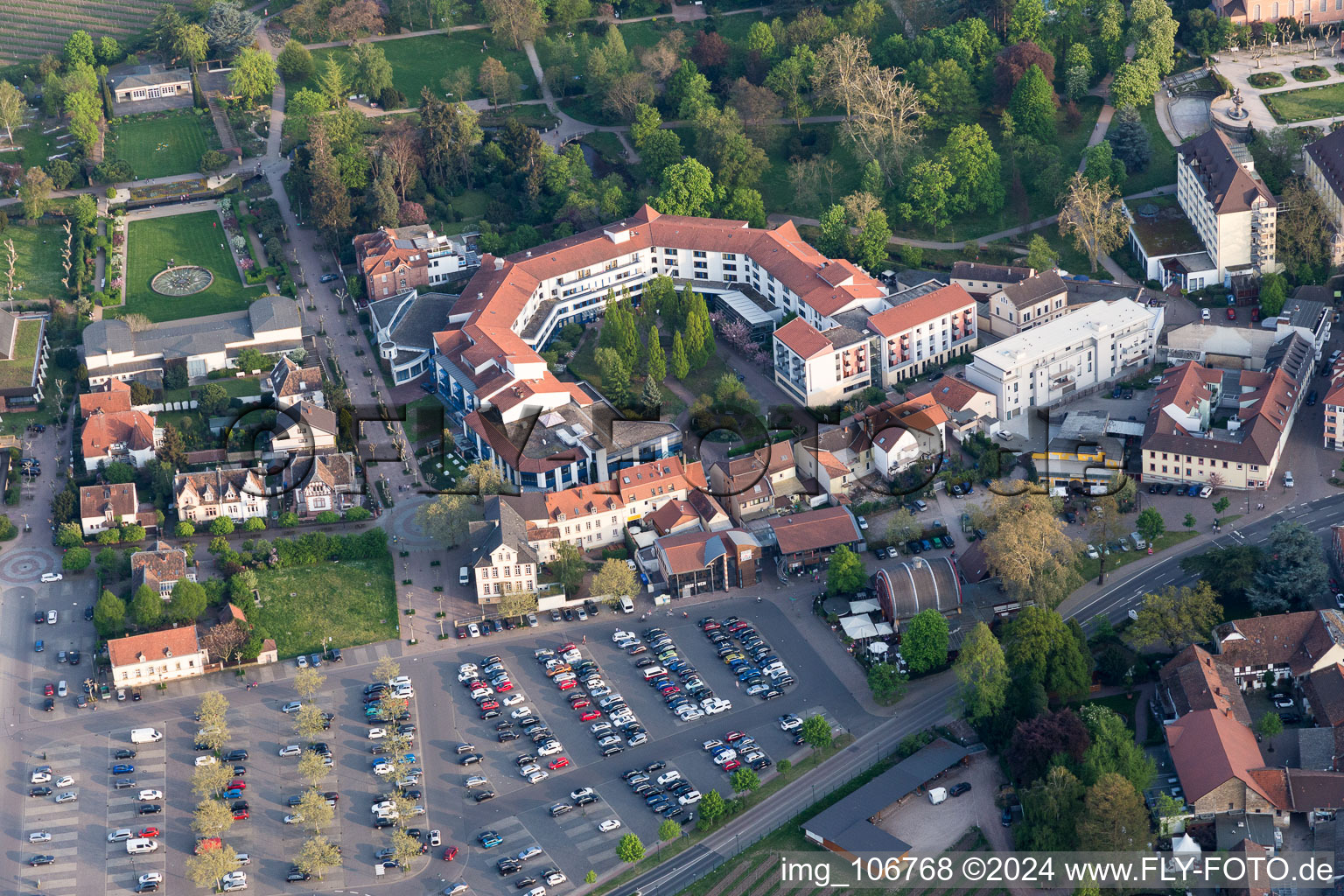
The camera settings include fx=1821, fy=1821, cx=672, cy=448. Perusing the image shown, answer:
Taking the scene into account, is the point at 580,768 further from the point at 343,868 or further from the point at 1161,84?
the point at 1161,84

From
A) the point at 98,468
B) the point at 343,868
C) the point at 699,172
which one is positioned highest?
the point at 699,172

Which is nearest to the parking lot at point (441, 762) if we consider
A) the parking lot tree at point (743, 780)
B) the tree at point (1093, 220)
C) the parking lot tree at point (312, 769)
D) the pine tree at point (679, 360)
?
the parking lot tree at point (312, 769)

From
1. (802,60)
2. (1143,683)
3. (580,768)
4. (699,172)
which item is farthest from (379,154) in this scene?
(1143,683)

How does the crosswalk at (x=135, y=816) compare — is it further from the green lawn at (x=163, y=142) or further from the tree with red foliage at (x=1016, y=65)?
the tree with red foliage at (x=1016, y=65)

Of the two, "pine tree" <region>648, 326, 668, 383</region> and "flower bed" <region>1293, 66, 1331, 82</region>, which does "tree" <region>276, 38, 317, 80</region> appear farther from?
"flower bed" <region>1293, 66, 1331, 82</region>

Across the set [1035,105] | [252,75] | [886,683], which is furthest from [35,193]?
[886,683]
